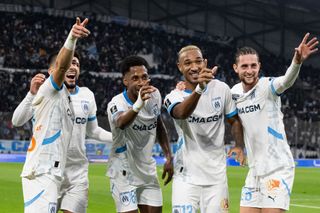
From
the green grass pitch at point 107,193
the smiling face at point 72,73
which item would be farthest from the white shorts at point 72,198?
the green grass pitch at point 107,193

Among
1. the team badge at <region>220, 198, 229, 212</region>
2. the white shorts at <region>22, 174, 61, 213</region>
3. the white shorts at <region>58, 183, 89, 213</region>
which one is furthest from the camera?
the white shorts at <region>58, 183, 89, 213</region>

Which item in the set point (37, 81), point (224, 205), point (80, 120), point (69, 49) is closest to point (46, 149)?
point (37, 81)

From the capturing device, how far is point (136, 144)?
26.7 feet

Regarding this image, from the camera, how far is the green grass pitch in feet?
44.5

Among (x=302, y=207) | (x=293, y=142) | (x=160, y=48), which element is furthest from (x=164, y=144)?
(x=160, y=48)

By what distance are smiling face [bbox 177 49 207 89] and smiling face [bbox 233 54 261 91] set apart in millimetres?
533

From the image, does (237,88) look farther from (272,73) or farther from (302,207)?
(272,73)

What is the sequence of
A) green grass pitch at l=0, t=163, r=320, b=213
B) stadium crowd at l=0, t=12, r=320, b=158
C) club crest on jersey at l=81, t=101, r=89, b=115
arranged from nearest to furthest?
club crest on jersey at l=81, t=101, r=89, b=115 < green grass pitch at l=0, t=163, r=320, b=213 < stadium crowd at l=0, t=12, r=320, b=158

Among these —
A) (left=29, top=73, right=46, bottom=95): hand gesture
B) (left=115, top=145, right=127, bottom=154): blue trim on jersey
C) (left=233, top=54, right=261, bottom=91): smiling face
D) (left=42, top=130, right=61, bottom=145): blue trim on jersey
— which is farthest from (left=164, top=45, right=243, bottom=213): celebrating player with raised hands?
(left=29, top=73, right=46, bottom=95): hand gesture

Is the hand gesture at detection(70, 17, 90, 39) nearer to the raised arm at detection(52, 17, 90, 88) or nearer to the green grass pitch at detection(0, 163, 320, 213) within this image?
the raised arm at detection(52, 17, 90, 88)

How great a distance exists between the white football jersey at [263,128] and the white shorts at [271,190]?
0.07m

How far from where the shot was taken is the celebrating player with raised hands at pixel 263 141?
742cm

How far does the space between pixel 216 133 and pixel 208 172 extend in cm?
41

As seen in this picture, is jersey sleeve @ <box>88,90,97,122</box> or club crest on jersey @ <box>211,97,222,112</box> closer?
club crest on jersey @ <box>211,97,222,112</box>
